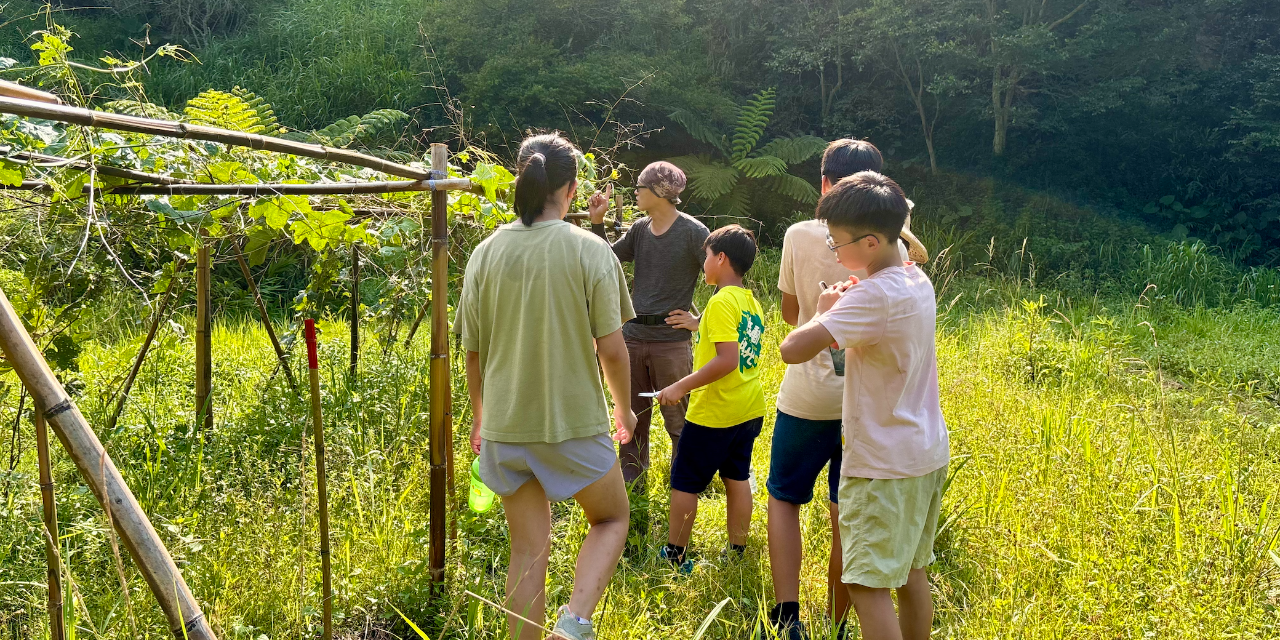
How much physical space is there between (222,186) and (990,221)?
11096mm

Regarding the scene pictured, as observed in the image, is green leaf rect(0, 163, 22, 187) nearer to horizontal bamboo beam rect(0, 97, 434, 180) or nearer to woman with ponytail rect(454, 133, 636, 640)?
horizontal bamboo beam rect(0, 97, 434, 180)

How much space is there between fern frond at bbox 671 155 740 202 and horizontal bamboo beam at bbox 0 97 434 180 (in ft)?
26.8

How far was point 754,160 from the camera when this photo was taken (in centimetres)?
1070

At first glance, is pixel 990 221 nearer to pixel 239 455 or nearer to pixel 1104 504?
pixel 1104 504

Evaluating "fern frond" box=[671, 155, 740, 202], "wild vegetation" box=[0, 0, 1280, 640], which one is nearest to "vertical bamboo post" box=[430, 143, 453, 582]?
"wild vegetation" box=[0, 0, 1280, 640]

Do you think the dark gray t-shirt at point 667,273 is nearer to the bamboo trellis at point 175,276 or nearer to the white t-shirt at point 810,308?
the white t-shirt at point 810,308

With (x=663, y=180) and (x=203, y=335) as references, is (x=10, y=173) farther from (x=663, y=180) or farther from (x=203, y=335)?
(x=663, y=180)

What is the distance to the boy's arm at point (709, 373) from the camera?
110 inches

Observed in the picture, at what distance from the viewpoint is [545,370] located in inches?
87.7

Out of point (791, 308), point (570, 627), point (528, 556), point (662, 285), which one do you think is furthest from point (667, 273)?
point (570, 627)

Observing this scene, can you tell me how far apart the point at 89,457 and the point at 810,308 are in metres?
1.89

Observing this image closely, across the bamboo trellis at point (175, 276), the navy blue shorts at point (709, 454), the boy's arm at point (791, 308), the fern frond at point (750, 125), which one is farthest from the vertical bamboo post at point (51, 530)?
the fern frond at point (750, 125)

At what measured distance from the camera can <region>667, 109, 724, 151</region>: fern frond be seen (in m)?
11.0

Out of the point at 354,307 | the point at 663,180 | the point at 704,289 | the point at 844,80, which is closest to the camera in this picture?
the point at 663,180
